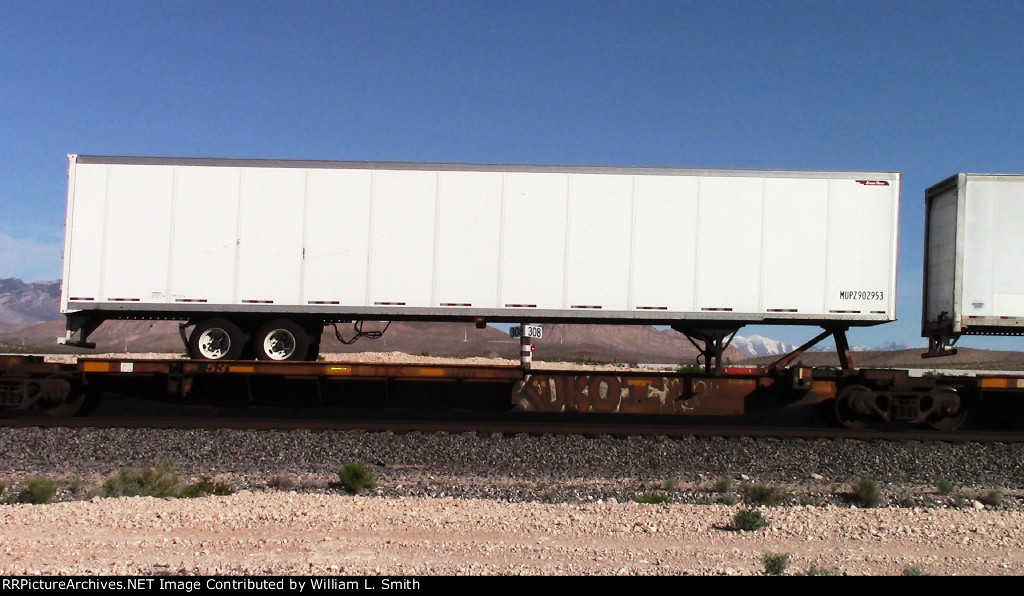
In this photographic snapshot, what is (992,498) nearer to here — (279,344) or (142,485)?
(142,485)

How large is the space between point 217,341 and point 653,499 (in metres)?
7.88

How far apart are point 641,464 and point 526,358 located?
391 centimetres

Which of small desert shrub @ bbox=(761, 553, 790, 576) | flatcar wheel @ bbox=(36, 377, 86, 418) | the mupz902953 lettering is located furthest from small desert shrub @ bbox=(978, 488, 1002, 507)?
flatcar wheel @ bbox=(36, 377, 86, 418)

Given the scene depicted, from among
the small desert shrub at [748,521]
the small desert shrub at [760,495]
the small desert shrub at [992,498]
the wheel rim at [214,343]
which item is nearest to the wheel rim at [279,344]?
the wheel rim at [214,343]

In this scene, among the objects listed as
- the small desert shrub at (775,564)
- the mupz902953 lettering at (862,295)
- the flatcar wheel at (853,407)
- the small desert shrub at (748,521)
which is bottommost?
the small desert shrub at (748,521)

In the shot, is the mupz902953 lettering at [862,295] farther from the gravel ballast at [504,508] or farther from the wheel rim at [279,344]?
the wheel rim at [279,344]

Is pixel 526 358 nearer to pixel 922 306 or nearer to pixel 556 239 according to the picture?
pixel 556 239

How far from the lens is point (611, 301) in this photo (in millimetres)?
12430

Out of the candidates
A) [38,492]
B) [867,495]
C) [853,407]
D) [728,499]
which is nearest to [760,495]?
[728,499]

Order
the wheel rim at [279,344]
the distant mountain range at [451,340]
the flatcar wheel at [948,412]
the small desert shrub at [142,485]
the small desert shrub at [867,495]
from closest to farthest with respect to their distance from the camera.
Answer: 1. the small desert shrub at [142,485]
2. the small desert shrub at [867,495]
3. the flatcar wheel at [948,412]
4. the wheel rim at [279,344]
5. the distant mountain range at [451,340]

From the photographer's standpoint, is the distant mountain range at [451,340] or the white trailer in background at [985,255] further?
the distant mountain range at [451,340]

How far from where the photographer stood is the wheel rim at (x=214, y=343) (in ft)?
42.0

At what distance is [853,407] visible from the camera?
484 inches

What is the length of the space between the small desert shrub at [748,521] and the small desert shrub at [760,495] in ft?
5.08
